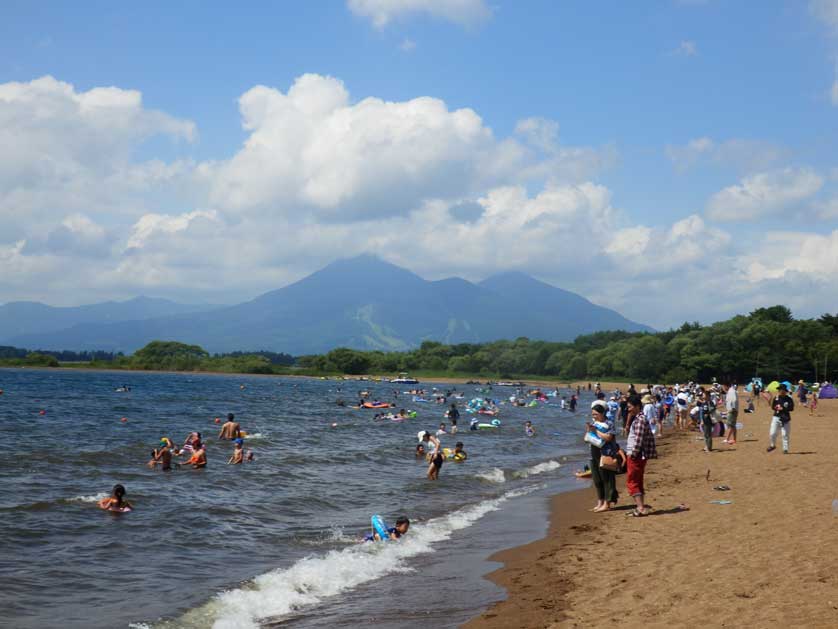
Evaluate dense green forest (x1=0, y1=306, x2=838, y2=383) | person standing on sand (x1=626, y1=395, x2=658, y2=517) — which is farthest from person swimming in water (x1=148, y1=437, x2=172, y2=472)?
dense green forest (x1=0, y1=306, x2=838, y2=383)

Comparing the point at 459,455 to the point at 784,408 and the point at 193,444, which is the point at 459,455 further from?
the point at 784,408

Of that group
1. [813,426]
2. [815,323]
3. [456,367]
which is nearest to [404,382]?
[456,367]

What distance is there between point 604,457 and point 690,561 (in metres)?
4.64

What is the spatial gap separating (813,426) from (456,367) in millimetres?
145816

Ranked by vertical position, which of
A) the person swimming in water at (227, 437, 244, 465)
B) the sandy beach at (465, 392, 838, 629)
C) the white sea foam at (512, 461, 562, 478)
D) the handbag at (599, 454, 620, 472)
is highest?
the handbag at (599, 454, 620, 472)

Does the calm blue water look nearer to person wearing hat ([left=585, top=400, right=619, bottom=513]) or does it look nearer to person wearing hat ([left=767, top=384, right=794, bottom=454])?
person wearing hat ([left=585, top=400, right=619, bottom=513])

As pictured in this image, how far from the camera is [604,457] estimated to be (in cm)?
→ 1423

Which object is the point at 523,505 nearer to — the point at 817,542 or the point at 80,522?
the point at 817,542

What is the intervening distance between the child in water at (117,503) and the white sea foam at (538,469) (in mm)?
12129

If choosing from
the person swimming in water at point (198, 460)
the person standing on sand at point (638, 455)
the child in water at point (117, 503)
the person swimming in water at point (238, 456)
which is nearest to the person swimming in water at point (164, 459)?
the person swimming in water at point (198, 460)

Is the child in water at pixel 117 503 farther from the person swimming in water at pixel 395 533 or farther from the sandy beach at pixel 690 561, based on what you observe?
the sandy beach at pixel 690 561

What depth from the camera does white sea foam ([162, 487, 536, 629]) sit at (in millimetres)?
8883

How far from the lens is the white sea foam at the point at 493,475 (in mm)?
22069

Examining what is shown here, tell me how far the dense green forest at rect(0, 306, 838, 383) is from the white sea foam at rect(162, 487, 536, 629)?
87.3 m
